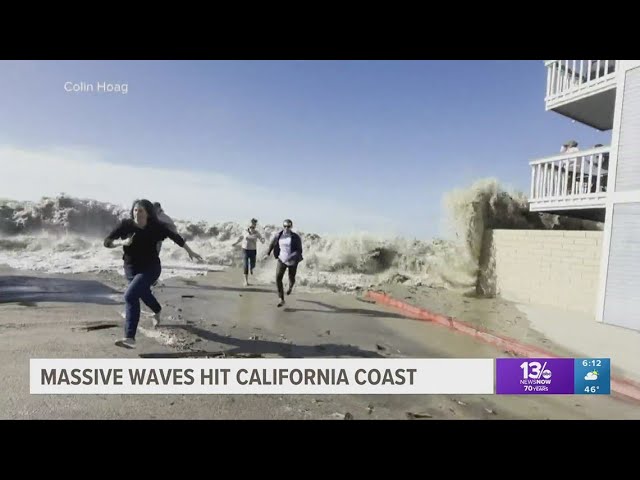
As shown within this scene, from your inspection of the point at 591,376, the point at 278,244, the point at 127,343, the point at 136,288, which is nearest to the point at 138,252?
the point at 136,288

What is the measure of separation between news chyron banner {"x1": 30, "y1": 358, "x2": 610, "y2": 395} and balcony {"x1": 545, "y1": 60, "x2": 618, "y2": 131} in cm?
149

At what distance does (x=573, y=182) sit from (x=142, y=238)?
2.90m

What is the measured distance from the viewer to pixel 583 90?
1917 mm

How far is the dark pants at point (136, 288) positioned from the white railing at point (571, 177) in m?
2.46

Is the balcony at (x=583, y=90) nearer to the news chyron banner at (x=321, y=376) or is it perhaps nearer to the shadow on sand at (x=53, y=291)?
the news chyron banner at (x=321, y=376)

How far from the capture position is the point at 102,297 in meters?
1.99

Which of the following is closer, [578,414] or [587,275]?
[578,414]

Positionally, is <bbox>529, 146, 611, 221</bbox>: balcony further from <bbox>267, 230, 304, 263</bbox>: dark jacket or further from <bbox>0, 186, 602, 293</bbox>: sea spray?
<bbox>267, 230, 304, 263</bbox>: dark jacket

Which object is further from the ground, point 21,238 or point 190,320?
point 21,238

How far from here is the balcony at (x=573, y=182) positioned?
2023mm

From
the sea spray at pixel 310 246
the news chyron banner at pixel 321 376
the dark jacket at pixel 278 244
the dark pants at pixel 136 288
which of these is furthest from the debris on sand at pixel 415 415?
the dark pants at pixel 136 288
